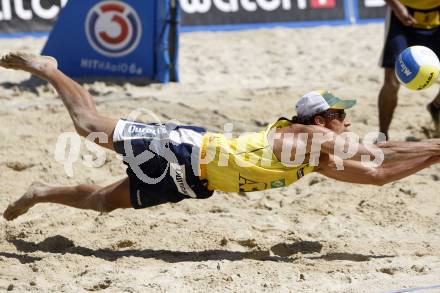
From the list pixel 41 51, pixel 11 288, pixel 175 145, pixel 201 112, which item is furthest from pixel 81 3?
pixel 11 288

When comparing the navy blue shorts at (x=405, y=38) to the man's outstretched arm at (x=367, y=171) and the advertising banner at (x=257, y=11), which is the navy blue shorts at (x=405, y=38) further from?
the advertising banner at (x=257, y=11)

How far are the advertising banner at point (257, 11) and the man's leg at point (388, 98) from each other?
12.4 feet

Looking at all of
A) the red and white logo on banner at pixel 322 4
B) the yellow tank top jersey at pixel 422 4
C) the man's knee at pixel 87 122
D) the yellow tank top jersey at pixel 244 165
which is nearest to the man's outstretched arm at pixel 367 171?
the yellow tank top jersey at pixel 244 165

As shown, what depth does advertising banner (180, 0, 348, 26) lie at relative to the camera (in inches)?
412

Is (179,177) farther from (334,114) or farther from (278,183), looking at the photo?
(334,114)

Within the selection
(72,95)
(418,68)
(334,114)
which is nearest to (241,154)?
(334,114)

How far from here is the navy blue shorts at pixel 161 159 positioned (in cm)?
509

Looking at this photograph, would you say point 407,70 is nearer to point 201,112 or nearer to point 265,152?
point 265,152

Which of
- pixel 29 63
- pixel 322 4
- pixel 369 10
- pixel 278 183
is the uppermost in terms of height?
pixel 29 63

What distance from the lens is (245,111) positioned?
812 centimetres

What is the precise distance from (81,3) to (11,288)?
466 cm

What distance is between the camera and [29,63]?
17.8 feet

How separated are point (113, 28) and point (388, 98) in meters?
3.11

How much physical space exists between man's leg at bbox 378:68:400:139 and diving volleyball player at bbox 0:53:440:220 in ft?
6.60
